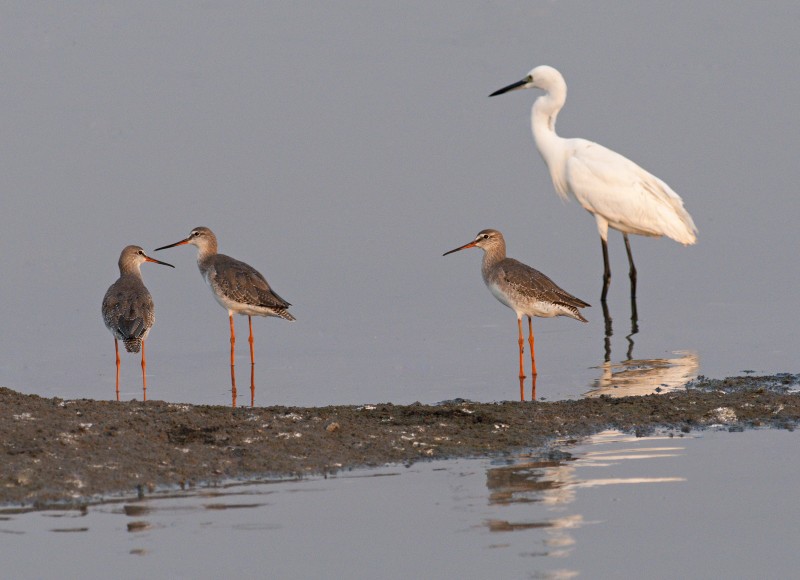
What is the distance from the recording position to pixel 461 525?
22.9 feet

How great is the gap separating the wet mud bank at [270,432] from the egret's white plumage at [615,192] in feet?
22.8

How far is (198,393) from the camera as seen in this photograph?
11.0 meters

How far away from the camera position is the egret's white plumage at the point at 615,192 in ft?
→ 55.5

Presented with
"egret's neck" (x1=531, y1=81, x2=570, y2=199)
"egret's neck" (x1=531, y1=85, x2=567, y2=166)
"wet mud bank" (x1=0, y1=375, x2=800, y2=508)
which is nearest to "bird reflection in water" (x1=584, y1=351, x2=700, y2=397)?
"wet mud bank" (x1=0, y1=375, x2=800, y2=508)

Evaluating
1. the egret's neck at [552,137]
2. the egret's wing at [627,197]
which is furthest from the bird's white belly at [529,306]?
the egret's neck at [552,137]

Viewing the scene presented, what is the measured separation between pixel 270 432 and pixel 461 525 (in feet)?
6.46

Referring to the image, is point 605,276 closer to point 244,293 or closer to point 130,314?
point 244,293

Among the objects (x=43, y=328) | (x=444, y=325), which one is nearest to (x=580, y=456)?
(x=444, y=325)

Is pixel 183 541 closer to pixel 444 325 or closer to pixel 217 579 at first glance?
pixel 217 579

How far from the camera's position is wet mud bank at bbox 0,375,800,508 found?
7715 millimetres

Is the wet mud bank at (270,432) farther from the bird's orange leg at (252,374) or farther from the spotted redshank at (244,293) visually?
the spotted redshank at (244,293)

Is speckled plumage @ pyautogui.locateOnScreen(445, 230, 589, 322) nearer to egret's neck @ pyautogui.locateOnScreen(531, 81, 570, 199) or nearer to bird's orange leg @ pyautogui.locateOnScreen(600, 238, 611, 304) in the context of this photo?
bird's orange leg @ pyautogui.locateOnScreen(600, 238, 611, 304)

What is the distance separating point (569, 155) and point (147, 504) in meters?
11.3

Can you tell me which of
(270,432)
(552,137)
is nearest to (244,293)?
(270,432)
